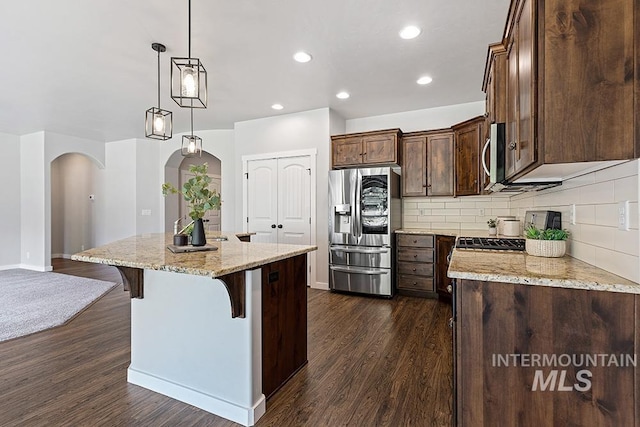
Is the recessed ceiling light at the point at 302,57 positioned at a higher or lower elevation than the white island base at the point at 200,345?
higher

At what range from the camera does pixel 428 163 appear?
4.48 meters

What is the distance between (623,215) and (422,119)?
12.6 ft

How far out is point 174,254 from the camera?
1.89 m

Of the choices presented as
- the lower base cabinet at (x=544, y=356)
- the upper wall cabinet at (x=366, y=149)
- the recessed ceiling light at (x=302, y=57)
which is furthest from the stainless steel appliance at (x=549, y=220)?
the recessed ceiling light at (x=302, y=57)

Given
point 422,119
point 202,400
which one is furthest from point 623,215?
point 422,119

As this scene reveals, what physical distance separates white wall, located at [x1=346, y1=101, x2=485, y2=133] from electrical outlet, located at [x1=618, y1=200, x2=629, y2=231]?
359 centimetres

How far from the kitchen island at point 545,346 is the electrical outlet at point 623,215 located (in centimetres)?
20

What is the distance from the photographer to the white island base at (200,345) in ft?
5.82

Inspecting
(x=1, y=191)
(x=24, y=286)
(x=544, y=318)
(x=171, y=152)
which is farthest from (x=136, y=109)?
(x=544, y=318)

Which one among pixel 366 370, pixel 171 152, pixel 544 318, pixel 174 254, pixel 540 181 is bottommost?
pixel 366 370

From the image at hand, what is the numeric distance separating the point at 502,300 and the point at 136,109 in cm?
537

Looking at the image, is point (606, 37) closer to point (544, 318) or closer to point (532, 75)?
point (532, 75)

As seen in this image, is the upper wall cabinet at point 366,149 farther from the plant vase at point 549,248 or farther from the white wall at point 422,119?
the plant vase at point 549,248

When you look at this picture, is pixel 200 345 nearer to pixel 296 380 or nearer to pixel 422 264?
pixel 296 380
